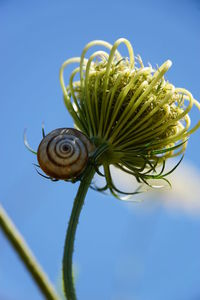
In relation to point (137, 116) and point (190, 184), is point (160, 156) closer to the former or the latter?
point (137, 116)

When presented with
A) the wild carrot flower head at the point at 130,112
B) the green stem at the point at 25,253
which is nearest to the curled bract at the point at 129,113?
the wild carrot flower head at the point at 130,112

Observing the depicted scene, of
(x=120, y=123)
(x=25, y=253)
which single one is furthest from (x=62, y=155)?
(x=25, y=253)

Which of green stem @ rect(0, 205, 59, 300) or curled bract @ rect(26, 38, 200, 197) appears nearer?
green stem @ rect(0, 205, 59, 300)

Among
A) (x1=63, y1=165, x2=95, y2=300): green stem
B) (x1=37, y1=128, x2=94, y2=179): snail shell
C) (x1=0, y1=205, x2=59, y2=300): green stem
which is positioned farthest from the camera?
A: (x1=37, y1=128, x2=94, y2=179): snail shell

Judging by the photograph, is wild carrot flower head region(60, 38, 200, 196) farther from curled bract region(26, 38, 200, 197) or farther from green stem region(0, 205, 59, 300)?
green stem region(0, 205, 59, 300)

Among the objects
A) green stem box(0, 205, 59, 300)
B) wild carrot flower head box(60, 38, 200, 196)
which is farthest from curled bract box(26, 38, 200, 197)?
green stem box(0, 205, 59, 300)

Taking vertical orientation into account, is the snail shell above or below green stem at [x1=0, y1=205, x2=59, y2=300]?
above

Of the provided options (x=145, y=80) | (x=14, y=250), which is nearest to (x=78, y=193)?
(x=145, y=80)
